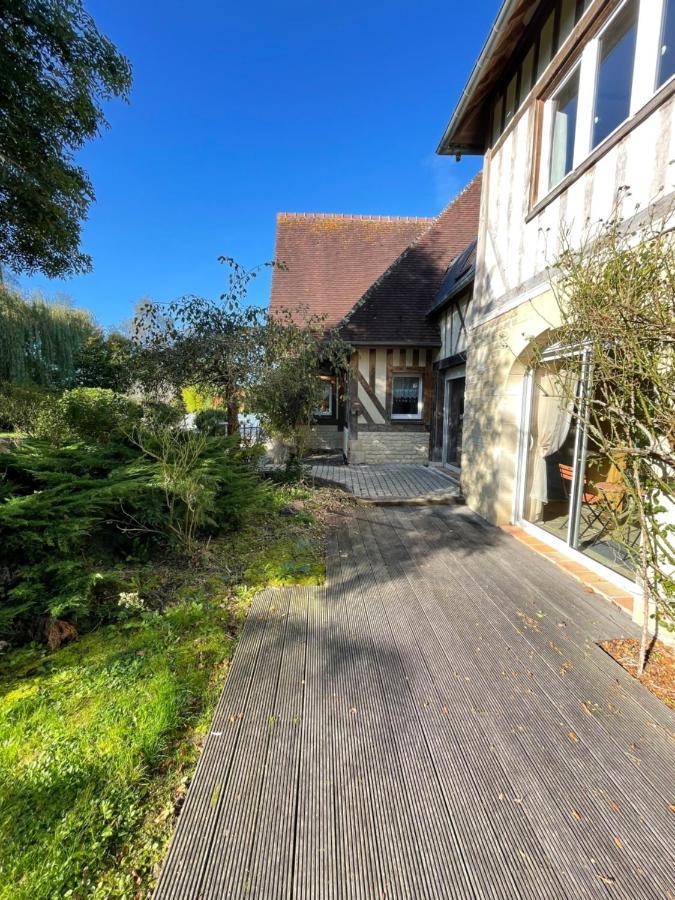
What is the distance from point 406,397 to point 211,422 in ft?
17.2

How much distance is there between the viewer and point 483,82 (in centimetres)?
475

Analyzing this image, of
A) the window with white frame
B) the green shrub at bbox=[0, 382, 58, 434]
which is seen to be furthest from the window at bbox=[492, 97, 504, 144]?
the green shrub at bbox=[0, 382, 58, 434]

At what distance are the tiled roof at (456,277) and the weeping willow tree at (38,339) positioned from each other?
1254cm

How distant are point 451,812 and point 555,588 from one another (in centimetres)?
226

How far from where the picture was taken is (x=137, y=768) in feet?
5.00

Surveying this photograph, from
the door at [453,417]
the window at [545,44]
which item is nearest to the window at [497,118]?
the window at [545,44]

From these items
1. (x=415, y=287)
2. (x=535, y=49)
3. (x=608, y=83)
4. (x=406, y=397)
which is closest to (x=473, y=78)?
(x=535, y=49)

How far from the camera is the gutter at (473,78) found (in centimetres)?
361

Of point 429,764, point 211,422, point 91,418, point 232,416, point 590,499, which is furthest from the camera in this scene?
point 232,416

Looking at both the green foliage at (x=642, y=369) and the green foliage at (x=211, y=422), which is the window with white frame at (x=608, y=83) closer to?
the green foliage at (x=642, y=369)

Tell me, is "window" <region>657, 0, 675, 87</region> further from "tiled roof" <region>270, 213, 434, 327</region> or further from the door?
"tiled roof" <region>270, 213, 434, 327</region>

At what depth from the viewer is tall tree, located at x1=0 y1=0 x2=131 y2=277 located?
12.9ft

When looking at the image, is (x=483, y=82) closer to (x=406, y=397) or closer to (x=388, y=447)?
(x=406, y=397)

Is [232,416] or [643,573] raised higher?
[232,416]
